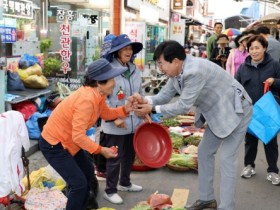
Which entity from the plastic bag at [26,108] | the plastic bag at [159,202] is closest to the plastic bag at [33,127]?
the plastic bag at [26,108]

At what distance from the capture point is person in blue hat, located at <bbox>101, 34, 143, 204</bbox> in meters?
4.08

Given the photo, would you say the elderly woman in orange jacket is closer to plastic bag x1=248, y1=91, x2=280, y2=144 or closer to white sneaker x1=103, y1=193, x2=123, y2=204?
white sneaker x1=103, y1=193, x2=123, y2=204

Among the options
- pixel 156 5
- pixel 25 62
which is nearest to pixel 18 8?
pixel 25 62

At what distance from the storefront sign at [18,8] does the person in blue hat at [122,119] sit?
4628 millimetres

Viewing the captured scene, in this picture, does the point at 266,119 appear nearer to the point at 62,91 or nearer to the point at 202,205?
the point at 202,205

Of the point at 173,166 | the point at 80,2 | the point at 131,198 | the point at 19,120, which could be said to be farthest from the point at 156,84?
the point at 19,120

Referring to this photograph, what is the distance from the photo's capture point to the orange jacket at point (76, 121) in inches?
121

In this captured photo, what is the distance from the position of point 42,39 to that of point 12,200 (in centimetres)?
702

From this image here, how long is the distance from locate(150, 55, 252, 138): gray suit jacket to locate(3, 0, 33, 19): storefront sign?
5482 millimetres

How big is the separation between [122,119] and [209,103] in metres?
0.98

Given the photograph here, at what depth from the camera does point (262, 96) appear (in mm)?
4785

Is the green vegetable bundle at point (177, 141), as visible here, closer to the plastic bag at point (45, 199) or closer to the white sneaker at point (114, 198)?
the white sneaker at point (114, 198)

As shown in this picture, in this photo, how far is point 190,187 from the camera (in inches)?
191

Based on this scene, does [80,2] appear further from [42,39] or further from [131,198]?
[131,198]
